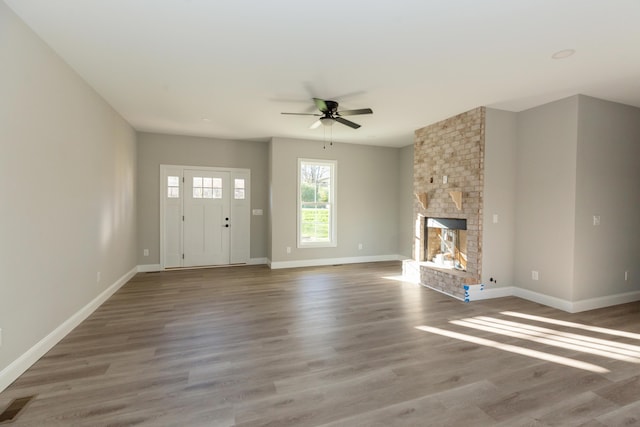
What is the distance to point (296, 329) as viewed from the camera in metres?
3.10

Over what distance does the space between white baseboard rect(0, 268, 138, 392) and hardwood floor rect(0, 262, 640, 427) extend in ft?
0.20

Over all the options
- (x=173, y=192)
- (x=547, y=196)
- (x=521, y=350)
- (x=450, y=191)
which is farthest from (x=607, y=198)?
(x=173, y=192)

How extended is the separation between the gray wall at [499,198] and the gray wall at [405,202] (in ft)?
8.09

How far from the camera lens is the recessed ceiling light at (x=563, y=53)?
2.63 metres

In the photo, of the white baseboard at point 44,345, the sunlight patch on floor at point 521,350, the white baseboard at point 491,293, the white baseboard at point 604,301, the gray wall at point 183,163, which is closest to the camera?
the white baseboard at point 44,345

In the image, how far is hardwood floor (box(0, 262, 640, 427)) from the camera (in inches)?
72.0

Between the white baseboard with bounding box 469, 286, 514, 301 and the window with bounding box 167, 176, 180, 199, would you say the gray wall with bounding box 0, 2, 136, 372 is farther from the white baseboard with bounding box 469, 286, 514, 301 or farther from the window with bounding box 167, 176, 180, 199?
the white baseboard with bounding box 469, 286, 514, 301

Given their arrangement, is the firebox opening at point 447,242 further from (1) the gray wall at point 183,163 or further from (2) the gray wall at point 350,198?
(1) the gray wall at point 183,163

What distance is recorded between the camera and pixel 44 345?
2527 millimetres

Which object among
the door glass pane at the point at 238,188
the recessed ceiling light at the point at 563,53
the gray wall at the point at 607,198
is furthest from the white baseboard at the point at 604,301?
the door glass pane at the point at 238,188

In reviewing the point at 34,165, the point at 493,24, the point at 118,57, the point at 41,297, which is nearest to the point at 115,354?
the point at 41,297

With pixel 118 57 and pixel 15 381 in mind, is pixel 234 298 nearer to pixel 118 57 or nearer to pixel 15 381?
pixel 15 381

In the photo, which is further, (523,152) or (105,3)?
(523,152)

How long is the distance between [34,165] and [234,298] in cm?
262
